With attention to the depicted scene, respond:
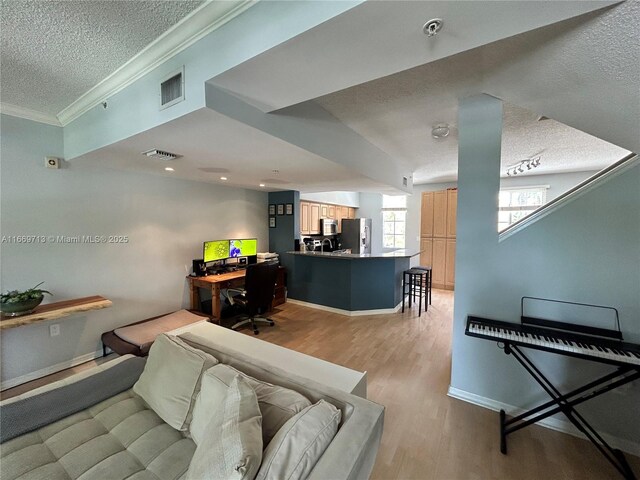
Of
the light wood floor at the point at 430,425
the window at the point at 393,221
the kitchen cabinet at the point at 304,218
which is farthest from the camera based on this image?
the window at the point at 393,221

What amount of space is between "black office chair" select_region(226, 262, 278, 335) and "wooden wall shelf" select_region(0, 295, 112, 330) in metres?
1.49

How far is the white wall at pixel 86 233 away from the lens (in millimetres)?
2295

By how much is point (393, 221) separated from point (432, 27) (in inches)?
252

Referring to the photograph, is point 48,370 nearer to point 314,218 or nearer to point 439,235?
point 314,218

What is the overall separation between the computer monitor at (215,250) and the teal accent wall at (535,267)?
3335 mm

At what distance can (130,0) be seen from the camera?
1.13 meters

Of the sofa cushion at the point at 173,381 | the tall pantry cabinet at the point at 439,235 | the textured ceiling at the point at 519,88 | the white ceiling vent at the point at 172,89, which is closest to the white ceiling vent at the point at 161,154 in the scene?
the white ceiling vent at the point at 172,89

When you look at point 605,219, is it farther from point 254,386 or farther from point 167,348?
point 167,348

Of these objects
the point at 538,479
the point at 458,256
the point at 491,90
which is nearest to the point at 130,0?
the point at 491,90

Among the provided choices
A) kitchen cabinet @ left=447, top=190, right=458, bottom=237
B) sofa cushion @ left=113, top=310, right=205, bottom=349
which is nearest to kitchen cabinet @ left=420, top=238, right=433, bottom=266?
kitchen cabinet @ left=447, top=190, right=458, bottom=237

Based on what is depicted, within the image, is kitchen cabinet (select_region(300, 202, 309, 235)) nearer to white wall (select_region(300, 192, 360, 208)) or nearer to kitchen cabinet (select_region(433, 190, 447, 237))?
white wall (select_region(300, 192, 360, 208))

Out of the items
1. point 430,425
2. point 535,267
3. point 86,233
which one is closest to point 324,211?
point 86,233

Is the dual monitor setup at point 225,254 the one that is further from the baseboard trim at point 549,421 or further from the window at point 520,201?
the window at point 520,201

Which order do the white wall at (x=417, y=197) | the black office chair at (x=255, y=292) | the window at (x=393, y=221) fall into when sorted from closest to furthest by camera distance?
the black office chair at (x=255, y=292) → the white wall at (x=417, y=197) → the window at (x=393, y=221)
